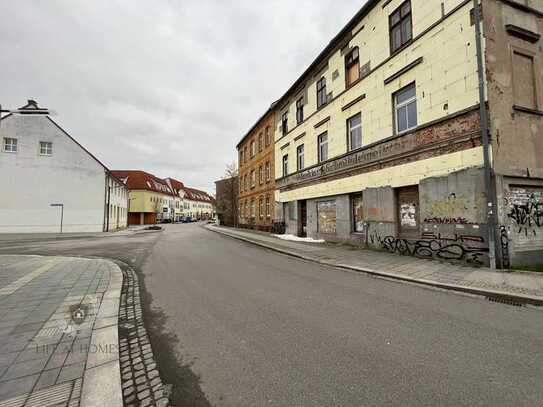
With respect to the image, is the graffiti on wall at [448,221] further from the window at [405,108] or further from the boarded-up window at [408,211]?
the window at [405,108]

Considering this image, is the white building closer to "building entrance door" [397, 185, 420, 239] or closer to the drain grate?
"building entrance door" [397, 185, 420, 239]

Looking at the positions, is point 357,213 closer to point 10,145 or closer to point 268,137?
point 268,137

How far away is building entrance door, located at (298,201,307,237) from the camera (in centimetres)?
1859

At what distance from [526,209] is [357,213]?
245 inches

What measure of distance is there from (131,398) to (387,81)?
13071mm

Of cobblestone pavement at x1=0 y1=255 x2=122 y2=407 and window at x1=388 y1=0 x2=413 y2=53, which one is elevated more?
window at x1=388 y1=0 x2=413 y2=53

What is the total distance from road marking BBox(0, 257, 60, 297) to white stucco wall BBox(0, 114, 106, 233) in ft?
69.0

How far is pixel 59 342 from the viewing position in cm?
348

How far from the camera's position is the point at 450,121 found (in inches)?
345

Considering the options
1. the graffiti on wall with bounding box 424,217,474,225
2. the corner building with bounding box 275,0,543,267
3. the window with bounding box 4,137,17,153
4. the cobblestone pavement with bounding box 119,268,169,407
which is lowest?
the cobblestone pavement with bounding box 119,268,169,407

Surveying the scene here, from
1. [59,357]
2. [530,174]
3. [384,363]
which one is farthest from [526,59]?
[59,357]

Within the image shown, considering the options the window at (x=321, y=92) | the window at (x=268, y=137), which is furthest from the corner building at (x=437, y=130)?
the window at (x=268, y=137)

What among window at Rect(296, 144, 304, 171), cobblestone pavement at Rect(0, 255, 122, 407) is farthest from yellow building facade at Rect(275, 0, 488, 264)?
cobblestone pavement at Rect(0, 255, 122, 407)

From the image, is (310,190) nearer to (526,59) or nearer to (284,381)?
(526,59)
